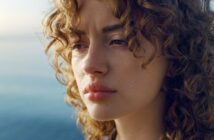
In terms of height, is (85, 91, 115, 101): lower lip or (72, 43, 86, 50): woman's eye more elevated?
(72, 43, 86, 50): woman's eye

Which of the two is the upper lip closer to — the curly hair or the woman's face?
the woman's face

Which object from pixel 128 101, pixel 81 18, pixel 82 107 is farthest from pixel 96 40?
pixel 82 107

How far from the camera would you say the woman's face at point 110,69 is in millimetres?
2029

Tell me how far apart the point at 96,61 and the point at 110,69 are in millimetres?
70

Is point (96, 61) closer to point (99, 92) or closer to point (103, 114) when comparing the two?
point (99, 92)

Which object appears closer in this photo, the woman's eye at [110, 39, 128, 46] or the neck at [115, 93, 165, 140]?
the woman's eye at [110, 39, 128, 46]

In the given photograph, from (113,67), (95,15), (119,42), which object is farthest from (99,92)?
(95,15)

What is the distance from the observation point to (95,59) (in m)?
2.02

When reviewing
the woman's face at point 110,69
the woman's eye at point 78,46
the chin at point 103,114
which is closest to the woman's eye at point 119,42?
the woman's face at point 110,69

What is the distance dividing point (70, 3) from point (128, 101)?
510 mm

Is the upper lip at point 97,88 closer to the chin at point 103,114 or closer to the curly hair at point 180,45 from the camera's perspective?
the chin at point 103,114

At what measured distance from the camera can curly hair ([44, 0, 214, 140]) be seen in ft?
6.67

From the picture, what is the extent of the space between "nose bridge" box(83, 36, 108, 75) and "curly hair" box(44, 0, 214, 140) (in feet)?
0.41

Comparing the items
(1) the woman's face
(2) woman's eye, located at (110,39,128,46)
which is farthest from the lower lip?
(2) woman's eye, located at (110,39,128,46)
